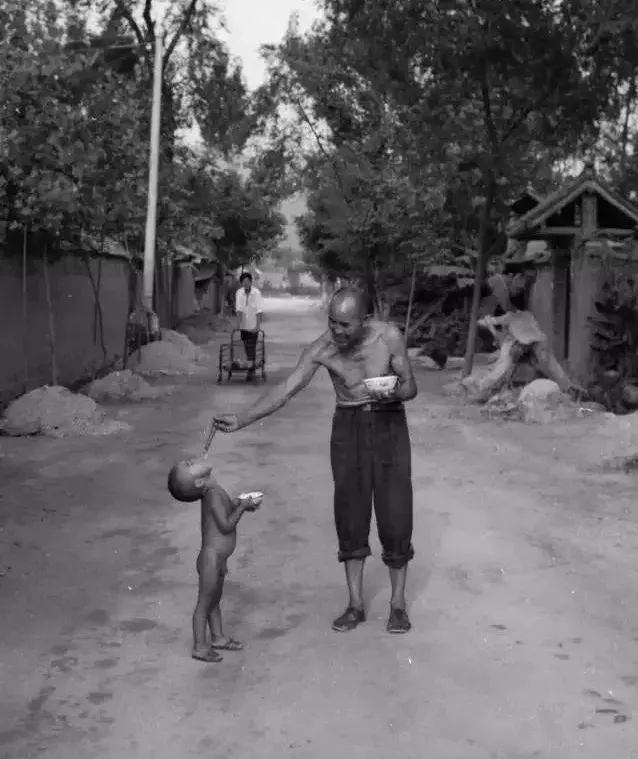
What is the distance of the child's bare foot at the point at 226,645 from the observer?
5129mm

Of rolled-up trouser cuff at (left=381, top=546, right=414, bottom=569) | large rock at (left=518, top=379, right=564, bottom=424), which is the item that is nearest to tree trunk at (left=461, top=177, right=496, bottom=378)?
large rock at (left=518, top=379, right=564, bottom=424)

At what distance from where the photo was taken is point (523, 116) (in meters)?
17.9

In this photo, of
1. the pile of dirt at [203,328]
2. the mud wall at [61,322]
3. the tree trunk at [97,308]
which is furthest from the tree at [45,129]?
the pile of dirt at [203,328]

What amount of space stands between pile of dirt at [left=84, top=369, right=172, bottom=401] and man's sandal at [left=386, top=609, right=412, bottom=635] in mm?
10831

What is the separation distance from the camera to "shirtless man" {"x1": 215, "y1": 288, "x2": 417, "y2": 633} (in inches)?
213

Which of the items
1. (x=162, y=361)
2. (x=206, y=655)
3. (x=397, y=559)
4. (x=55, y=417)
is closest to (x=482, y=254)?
(x=162, y=361)

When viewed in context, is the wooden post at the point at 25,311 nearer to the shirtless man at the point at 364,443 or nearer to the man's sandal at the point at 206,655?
the shirtless man at the point at 364,443

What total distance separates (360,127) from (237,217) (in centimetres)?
640

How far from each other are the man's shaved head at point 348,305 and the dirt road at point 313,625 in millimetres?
1594

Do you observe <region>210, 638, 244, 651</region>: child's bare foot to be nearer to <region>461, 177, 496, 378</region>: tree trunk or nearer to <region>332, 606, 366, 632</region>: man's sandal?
<region>332, 606, 366, 632</region>: man's sandal

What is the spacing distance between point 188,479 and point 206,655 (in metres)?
0.82

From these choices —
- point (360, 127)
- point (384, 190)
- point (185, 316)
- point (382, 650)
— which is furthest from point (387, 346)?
point (360, 127)

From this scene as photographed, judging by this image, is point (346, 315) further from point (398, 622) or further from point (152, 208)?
point (152, 208)

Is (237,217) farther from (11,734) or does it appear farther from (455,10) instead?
(11,734)
